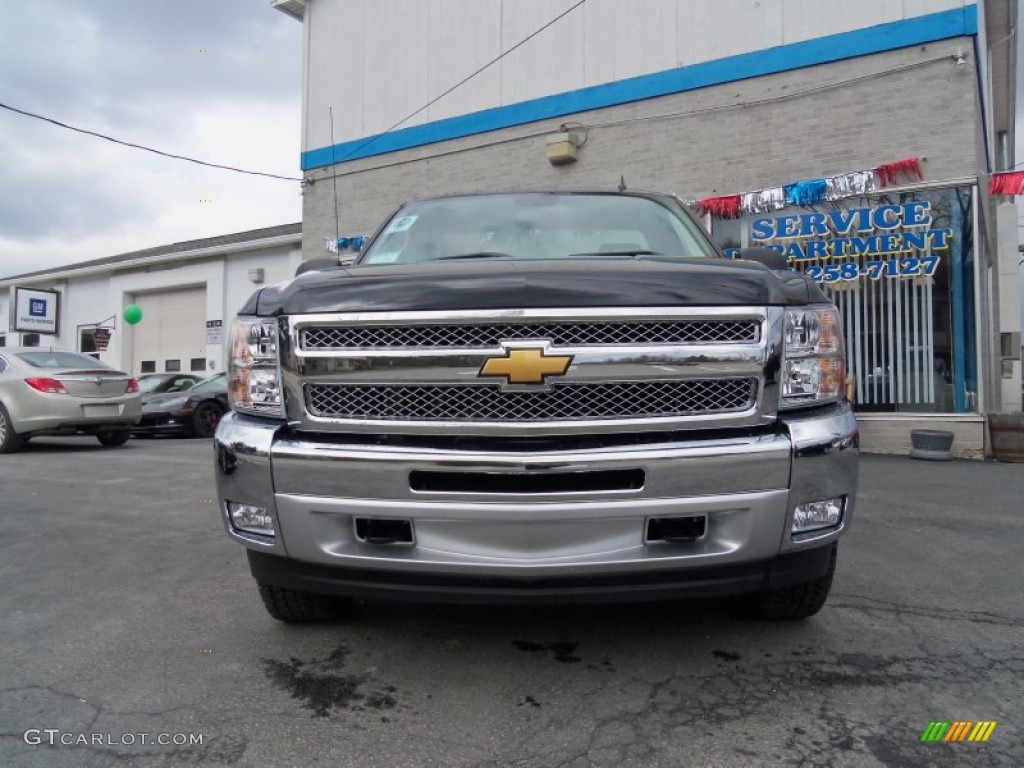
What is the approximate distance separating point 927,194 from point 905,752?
338 inches

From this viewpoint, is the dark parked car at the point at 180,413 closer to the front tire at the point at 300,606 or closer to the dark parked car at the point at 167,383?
the dark parked car at the point at 167,383

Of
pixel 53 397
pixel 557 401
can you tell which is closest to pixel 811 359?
pixel 557 401

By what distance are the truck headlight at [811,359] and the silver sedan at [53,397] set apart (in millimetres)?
9369

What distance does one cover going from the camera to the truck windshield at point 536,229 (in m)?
3.43

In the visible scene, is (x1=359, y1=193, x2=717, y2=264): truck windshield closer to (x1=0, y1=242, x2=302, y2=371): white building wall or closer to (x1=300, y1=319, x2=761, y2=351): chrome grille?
(x1=300, y1=319, x2=761, y2=351): chrome grille

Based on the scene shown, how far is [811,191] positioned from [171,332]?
18.6 m

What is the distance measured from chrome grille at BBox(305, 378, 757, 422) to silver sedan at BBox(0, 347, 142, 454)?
852cm

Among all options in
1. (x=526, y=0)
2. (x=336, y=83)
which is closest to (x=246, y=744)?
(x=526, y=0)

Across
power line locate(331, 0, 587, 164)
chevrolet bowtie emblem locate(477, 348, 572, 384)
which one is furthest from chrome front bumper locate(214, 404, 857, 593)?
power line locate(331, 0, 587, 164)

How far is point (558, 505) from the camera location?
209 cm

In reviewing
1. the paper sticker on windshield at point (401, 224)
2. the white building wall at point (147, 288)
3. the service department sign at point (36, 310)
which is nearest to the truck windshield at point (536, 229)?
the paper sticker on windshield at point (401, 224)

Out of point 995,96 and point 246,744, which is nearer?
point 246,744

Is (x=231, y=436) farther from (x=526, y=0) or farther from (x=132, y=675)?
(x=526, y=0)

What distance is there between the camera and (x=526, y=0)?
12.1m
